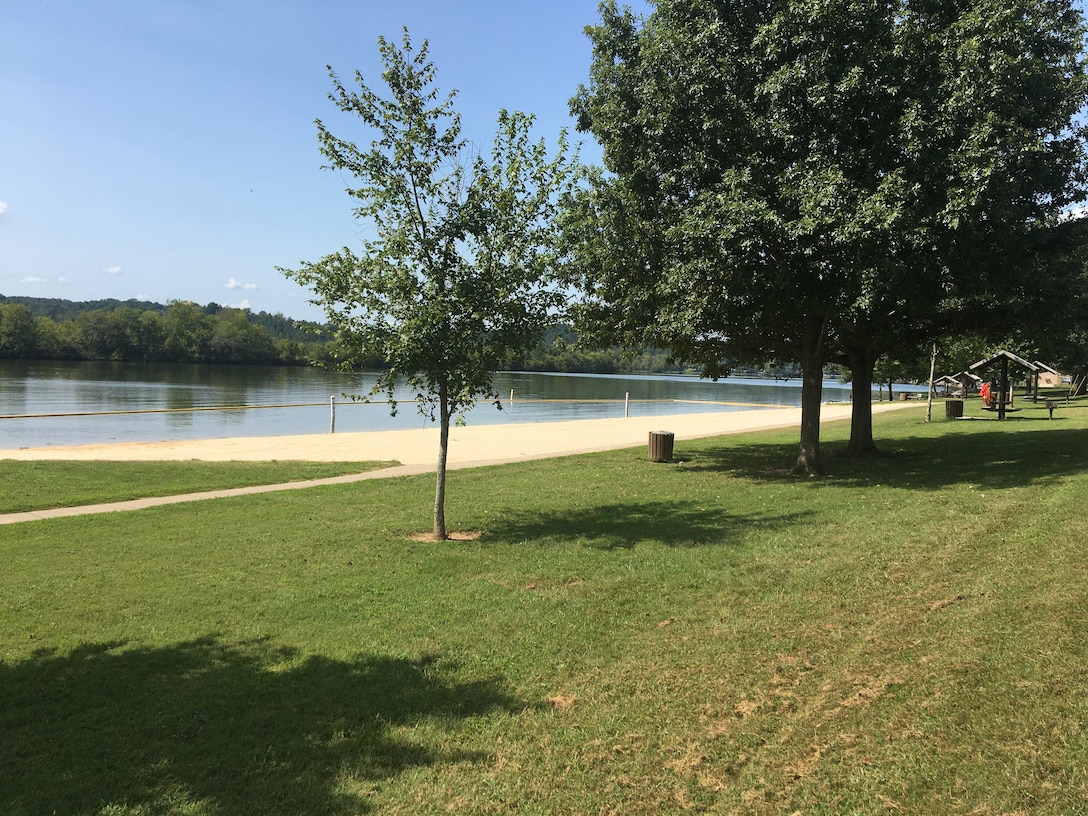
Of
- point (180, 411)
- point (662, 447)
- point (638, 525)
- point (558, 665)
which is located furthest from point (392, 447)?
point (180, 411)

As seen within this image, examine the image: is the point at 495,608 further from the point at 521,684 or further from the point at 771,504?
the point at 771,504

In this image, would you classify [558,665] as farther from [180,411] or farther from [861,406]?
[180,411]

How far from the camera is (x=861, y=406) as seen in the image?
58.2ft

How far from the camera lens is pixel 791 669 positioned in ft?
16.0

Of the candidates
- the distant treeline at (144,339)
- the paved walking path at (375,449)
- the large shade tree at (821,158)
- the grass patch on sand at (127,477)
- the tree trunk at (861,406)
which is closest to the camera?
the large shade tree at (821,158)

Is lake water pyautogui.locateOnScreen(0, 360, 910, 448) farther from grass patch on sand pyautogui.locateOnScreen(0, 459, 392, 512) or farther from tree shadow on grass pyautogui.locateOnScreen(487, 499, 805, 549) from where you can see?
tree shadow on grass pyautogui.locateOnScreen(487, 499, 805, 549)

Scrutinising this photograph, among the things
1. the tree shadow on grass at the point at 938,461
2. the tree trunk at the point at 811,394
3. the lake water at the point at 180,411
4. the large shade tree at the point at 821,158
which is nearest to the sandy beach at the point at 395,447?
the lake water at the point at 180,411

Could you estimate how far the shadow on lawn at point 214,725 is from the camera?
12.0 feet

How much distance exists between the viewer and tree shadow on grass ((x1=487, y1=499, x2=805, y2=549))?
358 inches

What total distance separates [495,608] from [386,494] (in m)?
7.02

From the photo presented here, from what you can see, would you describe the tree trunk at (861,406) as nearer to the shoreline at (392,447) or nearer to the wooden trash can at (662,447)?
the wooden trash can at (662,447)

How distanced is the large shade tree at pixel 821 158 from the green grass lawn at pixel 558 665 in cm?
436

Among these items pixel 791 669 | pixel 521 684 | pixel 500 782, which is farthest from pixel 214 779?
pixel 791 669

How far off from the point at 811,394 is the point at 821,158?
5159mm
